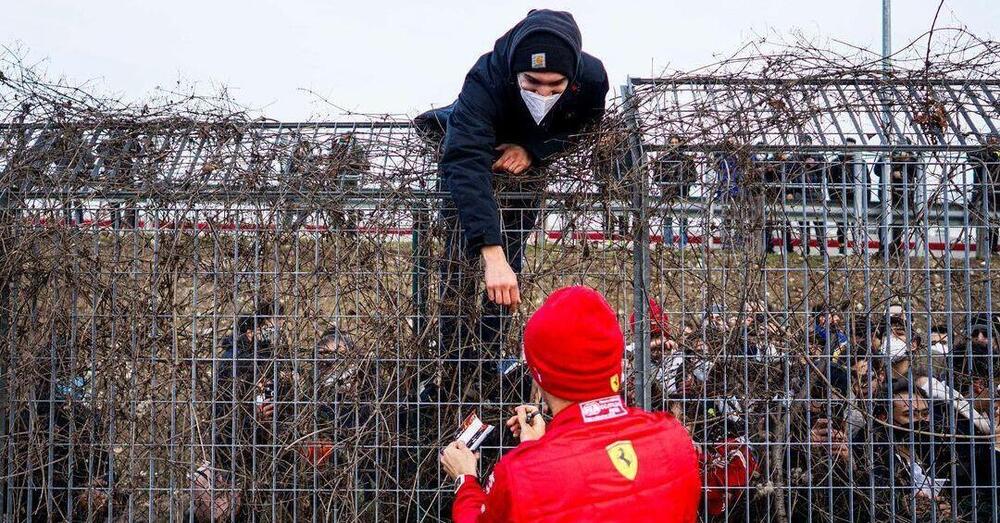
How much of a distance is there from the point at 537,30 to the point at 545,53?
128 millimetres

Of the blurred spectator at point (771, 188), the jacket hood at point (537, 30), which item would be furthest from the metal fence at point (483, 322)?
the jacket hood at point (537, 30)

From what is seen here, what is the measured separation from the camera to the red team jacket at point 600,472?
282cm

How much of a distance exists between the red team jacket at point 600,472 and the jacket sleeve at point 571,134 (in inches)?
81.9

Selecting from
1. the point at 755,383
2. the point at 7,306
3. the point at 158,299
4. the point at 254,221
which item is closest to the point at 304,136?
the point at 254,221

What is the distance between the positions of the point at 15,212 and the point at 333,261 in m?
1.81

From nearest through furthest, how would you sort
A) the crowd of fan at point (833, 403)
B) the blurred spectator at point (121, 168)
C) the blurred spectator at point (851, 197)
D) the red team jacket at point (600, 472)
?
1. the red team jacket at point (600, 472)
2. the crowd of fan at point (833, 403)
3. the blurred spectator at point (851, 197)
4. the blurred spectator at point (121, 168)

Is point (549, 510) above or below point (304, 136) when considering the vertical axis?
below

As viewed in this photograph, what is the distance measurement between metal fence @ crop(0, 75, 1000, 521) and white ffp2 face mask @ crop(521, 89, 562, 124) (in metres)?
0.37

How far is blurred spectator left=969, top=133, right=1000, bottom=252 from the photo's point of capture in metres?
4.82

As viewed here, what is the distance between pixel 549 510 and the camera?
2826mm

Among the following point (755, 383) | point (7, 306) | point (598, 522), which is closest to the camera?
point (598, 522)

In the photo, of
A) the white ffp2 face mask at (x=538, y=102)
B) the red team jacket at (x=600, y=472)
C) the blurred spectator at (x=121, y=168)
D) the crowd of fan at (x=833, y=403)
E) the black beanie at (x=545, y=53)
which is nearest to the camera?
the red team jacket at (x=600, y=472)

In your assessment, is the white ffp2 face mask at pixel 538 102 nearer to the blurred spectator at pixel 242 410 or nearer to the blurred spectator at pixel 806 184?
the blurred spectator at pixel 806 184

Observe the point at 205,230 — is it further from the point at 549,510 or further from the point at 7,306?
the point at 549,510
